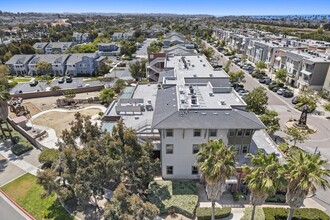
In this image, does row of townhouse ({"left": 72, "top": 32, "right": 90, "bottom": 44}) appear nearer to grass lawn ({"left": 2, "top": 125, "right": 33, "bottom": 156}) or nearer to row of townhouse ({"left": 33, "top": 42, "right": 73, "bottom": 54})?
row of townhouse ({"left": 33, "top": 42, "right": 73, "bottom": 54})

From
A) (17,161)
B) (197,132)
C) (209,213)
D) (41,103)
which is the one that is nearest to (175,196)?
(209,213)

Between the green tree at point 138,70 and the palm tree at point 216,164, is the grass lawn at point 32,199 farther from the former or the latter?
the green tree at point 138,70

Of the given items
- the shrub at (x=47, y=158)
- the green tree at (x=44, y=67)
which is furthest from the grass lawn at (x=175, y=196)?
the green tree at (x=44, y=67)

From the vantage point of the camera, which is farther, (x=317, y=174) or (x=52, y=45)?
(x=52, y=45)

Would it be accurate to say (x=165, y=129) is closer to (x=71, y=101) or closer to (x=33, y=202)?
(x=33, y=202)

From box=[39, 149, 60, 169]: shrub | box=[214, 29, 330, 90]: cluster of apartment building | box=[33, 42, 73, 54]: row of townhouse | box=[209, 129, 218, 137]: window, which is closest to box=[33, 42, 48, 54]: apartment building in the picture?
box=[33, 42, 73, 54]: row of townhouse

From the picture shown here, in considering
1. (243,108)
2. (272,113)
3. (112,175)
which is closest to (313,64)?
(272,113)

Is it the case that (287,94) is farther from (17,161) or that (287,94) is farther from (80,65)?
(80,65)
